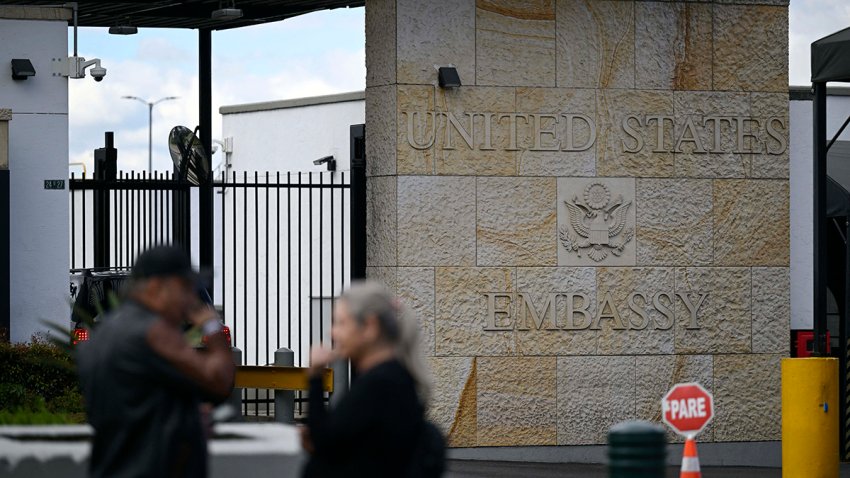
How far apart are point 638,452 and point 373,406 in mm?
3396

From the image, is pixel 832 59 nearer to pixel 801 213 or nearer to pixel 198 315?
pixel 801 213

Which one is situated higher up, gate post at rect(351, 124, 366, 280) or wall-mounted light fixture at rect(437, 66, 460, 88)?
wall-mounted light fixture at rect(437, 66, 460, 88)

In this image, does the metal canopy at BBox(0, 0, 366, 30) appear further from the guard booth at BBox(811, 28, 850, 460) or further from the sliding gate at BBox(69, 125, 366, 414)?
the guard booth at BBox(811, 28, 850, 460)

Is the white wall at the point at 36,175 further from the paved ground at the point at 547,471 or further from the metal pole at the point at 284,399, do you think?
the paved ground at the point at 547,471

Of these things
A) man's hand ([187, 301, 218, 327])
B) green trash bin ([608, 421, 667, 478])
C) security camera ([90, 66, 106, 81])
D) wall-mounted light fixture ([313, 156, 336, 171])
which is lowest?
green trash bin ([608, 421, 667, 478])

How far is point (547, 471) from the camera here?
1315cm

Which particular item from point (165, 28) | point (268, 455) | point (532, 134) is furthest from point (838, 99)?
point (268, 455)

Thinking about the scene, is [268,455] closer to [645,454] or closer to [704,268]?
[645,454]

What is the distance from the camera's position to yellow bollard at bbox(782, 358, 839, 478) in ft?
40.1

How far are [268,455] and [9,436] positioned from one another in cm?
151

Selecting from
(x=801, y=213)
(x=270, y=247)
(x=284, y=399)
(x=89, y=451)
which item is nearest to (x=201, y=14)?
(x=270, y=247)

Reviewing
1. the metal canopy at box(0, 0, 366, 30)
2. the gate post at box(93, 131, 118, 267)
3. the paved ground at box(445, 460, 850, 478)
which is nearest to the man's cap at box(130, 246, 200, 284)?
the paved ground at box(445, 460, 850, 478)

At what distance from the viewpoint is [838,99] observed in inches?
695

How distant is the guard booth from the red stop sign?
3.96 m
